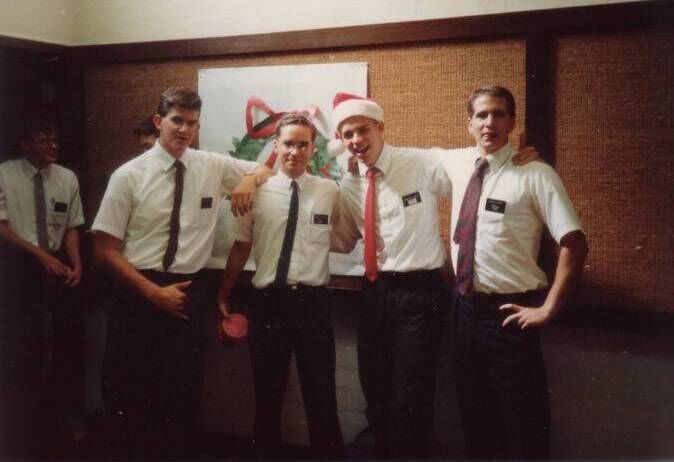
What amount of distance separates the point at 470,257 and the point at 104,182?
4.40 feet

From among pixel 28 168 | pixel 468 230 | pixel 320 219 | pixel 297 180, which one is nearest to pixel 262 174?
pixel 297 180

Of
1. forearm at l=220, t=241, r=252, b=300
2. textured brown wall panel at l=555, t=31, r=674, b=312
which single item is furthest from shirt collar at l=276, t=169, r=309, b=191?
textured brown wall panel at l=555, t=31, r=674, b=312

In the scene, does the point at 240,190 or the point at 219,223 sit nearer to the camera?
the point at 240,190

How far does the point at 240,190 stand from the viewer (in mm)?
1646

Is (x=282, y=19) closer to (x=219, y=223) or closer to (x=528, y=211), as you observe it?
(x=219, y=223)

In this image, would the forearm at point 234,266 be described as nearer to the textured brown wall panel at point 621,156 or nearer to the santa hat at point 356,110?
the santa hat at point 356,110

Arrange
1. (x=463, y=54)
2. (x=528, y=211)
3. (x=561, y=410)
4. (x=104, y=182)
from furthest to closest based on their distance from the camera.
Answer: (x=104, y=182) < (x=561, y=410) < (x=463, y=54) < (x=528, y=211)

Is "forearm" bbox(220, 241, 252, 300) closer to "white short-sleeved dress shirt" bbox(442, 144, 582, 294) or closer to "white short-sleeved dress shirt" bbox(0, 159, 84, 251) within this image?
"white short-sleeved dress shirt" bbox(0, 159, 84, 251)

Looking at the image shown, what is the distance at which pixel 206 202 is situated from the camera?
171 cm

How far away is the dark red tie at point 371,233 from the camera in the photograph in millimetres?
1567

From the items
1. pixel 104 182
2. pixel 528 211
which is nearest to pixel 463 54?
→ pixel 528 211

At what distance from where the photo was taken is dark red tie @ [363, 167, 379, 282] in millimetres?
1567

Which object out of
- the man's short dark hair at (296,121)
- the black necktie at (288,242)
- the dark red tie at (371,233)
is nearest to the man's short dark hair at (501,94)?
the dark red tie at (371,233)

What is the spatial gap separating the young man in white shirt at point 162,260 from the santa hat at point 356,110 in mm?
289
